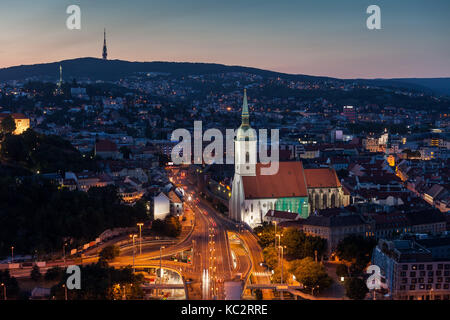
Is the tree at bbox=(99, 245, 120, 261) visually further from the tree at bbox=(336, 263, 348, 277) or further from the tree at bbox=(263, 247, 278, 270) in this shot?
the tree at bbox=(336, 263, 348, 277)

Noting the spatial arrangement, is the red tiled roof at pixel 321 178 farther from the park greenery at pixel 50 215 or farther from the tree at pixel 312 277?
the tree at pixel 312 277

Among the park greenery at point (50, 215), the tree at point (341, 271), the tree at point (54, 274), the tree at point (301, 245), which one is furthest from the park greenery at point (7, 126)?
the tree at point (341, 271)

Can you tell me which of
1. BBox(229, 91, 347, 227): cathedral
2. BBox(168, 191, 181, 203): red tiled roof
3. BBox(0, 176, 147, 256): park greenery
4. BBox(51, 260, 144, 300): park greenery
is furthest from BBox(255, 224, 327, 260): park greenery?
BBox(168, 191, 181, 203): red tiled roof

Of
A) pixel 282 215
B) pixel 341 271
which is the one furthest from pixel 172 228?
pixel 341 271

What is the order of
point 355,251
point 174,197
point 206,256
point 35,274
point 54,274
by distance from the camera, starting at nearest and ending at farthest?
1. point 54,274
2. point 35,274
3. point 355,251
4. point 206,256
5. point 174,197

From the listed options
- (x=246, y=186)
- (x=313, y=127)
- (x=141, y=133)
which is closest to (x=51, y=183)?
(x=246, y=186)

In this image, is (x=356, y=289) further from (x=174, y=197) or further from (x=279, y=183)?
(x=174, y=197)
